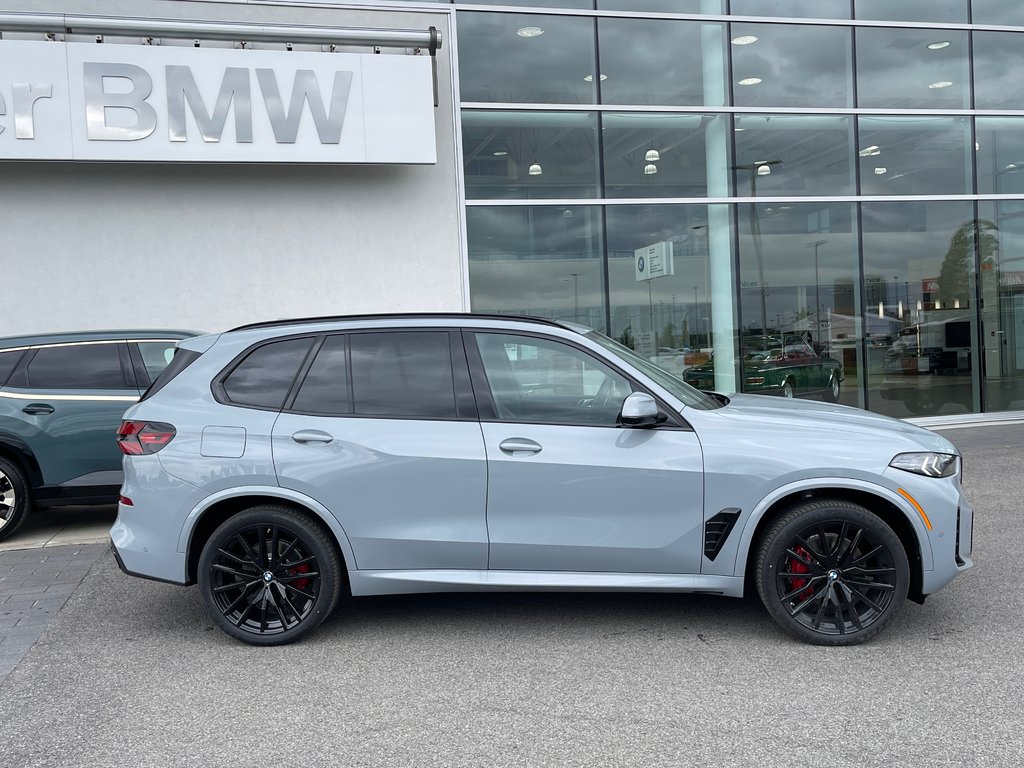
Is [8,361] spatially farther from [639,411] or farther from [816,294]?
[816,294]

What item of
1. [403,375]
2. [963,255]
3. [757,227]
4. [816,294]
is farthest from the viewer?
[963,255]

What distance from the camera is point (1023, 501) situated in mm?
7461

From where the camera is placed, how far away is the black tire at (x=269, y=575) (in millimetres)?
4383

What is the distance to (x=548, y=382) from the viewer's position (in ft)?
15.0

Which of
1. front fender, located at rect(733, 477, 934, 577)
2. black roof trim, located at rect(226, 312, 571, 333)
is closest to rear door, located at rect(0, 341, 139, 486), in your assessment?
black roof trim, located at rect(226, 312, 571, 333)

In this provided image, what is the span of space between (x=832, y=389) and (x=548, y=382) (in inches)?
372

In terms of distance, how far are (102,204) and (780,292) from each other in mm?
9296

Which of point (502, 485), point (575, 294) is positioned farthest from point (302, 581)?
point (575, 294)

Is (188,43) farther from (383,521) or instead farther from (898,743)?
(898,743)

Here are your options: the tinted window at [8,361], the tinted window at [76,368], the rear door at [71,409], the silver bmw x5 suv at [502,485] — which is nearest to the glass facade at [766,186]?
the tinted window at [76,368]

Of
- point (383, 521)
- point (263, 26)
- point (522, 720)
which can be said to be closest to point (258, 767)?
point (522, 720)

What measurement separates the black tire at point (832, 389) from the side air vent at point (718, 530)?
30.5 ft

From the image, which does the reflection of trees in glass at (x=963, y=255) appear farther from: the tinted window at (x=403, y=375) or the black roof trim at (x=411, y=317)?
the tinted window at (x=403, y=375)

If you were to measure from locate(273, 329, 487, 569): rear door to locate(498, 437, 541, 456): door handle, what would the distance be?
0.12 meters
